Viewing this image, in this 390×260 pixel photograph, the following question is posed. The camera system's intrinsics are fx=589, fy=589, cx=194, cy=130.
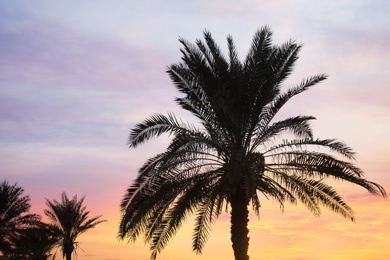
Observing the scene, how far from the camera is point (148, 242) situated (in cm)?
2294

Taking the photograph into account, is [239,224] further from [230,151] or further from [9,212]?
[9,212]

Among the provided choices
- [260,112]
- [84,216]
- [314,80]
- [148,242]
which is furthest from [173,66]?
[84,216]

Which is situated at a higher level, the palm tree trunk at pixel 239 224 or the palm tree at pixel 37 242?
the palm tree at pixel 37 242

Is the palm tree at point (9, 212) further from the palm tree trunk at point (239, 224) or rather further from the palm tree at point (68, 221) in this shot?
the palm tree trunk at point (239, 224)

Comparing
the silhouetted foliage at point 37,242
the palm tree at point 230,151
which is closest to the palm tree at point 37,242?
the silhouetted foliage at point 37,242

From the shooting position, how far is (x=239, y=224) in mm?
21875

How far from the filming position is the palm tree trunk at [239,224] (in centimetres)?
2170

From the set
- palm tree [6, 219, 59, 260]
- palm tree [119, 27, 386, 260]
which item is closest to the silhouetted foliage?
palm tree [6, 219, 59, 260]

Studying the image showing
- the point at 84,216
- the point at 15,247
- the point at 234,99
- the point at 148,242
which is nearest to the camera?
the point at 234,99

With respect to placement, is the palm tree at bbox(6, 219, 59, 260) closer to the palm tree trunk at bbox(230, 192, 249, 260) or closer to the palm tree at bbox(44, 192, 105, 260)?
the palm tree at bbox(44, 192, 105, 260)

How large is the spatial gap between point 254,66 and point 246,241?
6475mm

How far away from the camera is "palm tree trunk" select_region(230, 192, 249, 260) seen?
21.7 m

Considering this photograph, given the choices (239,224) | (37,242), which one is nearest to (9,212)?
(37,242)

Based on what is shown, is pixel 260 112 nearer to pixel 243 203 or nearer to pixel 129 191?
pixel 243 203
